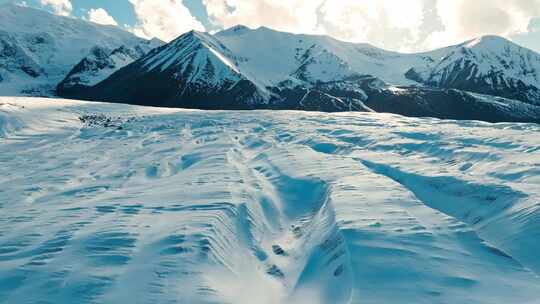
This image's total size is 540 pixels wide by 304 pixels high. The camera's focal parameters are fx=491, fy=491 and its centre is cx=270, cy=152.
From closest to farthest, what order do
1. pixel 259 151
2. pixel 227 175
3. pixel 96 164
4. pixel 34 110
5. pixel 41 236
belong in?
pixel 41 236 → pixel 227 175 → pixel 96 164 → pixel 259 151 → pixel 34 110

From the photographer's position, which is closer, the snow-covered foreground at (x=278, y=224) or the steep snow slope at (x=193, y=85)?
the snow-covered foreground at (x=278, y=224)

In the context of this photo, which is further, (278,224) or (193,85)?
(193,85)

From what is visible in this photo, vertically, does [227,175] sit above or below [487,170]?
below

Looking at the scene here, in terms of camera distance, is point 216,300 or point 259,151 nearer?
point 216,300

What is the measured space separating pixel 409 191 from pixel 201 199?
5.82m

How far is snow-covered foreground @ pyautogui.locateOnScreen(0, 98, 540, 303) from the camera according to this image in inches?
336

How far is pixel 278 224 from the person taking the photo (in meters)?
13.0

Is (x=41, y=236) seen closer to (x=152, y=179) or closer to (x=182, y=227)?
(x=182, y=227)

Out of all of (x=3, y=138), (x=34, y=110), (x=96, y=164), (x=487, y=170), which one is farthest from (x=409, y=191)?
(x=34, y=110)

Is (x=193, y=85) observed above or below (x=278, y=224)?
above

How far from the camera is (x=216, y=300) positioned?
8117 mm

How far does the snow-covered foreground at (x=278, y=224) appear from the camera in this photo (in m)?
8.53

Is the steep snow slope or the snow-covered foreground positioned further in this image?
the steep snow slope

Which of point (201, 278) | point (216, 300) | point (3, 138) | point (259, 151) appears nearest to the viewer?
point (216, 300)
